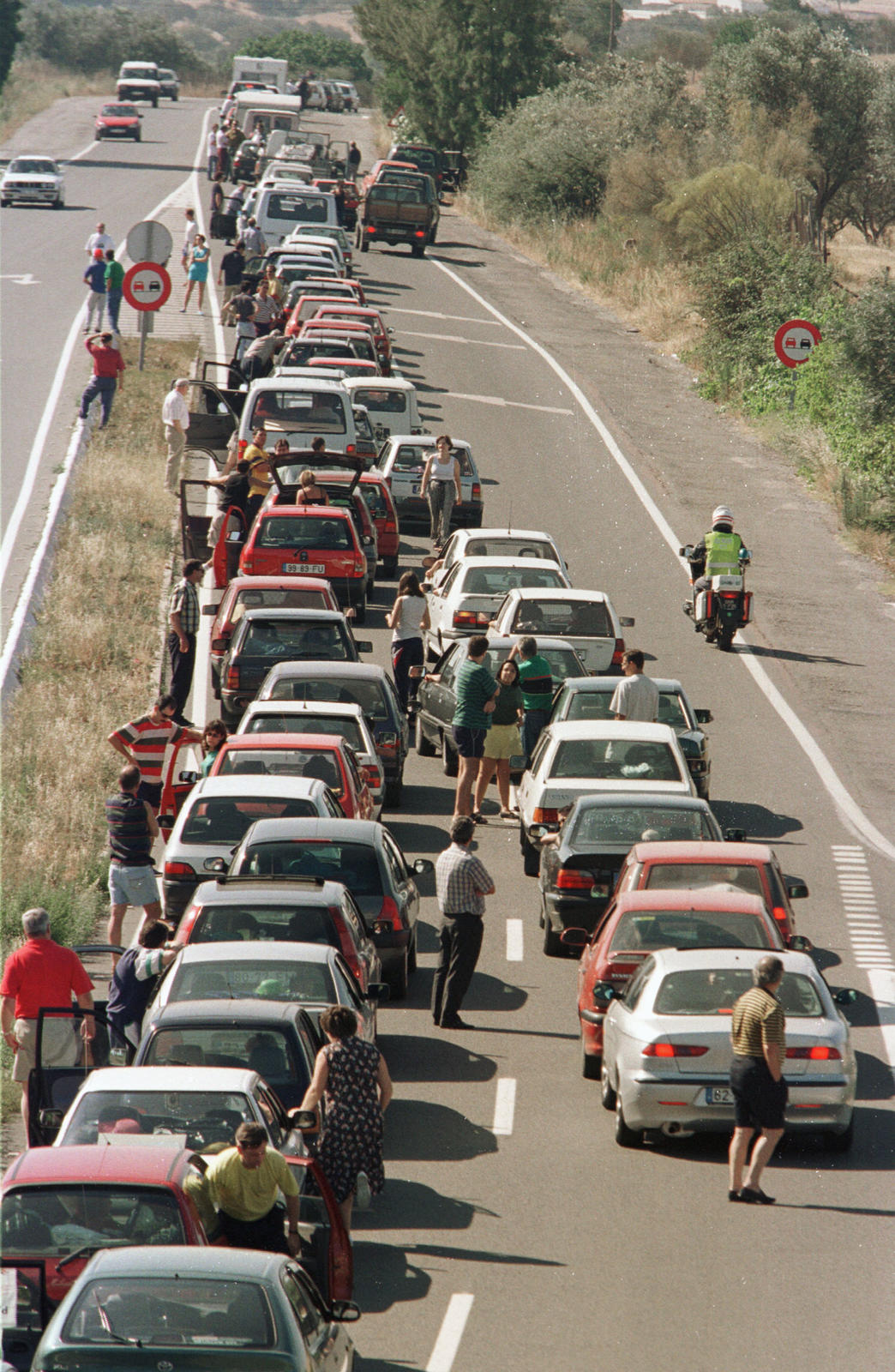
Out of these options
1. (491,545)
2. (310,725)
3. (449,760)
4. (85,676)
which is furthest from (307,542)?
(310,725)

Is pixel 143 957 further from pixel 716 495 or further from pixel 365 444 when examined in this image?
pixel 716 495

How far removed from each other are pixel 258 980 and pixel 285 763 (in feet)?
17.2

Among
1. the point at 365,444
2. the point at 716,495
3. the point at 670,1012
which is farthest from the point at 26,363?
the point at 670,1012

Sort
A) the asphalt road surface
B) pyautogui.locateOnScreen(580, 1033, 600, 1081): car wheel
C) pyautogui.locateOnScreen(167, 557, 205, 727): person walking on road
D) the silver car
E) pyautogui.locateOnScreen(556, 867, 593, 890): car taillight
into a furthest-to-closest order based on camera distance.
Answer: pyautogui.locateOnScreen(167, 557, 205, 727): person walking on road < pyautogui.locateOnScreen(556, 867, 593, 890): car taillight < pyautogui.locateOnScreen(580, 1033, 600, 1081): car wheel < the silver car < the asphalt road surface

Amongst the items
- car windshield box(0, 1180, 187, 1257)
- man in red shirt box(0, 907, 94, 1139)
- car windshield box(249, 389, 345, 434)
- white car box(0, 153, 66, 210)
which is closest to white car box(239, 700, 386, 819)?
man in red shirt box(0, 907, 94, 1139)

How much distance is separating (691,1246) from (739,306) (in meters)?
36.5

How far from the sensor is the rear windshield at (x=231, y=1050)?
1077 cm

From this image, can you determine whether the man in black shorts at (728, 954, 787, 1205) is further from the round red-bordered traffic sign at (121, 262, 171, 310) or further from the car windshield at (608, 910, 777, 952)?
the round red-bordered traffic sign at (121, 262, 171, 310)

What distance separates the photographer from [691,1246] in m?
10.7

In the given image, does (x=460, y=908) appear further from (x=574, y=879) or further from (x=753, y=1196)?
(x=753, y=1196)

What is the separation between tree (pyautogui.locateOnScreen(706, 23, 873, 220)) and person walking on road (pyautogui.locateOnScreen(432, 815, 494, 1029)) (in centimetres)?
4948

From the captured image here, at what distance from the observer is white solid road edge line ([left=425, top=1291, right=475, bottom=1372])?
30.4ft

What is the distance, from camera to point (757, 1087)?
37.3 feet

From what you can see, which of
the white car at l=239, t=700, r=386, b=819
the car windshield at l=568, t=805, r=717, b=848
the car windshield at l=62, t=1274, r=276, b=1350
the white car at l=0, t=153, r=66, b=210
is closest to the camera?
the car windshield at l=62, t=1274, r=276, b=1350
